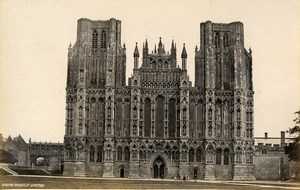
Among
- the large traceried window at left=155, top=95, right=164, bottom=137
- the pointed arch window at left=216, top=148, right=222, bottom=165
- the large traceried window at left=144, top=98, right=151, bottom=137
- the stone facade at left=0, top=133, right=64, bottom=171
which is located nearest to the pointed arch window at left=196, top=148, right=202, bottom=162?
the pointed arch window at left=216, top=148, right=222, bottom=165

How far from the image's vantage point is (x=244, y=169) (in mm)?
70250

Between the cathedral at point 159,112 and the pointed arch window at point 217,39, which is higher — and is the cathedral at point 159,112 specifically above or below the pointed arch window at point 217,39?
below

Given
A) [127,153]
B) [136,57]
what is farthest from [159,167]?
[136,57]

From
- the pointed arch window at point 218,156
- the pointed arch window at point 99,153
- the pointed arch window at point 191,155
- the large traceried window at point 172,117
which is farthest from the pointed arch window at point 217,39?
the pointed arch window at point 99,153

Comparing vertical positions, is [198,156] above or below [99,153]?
below

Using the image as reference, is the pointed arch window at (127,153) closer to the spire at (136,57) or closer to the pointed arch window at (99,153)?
the pointed arch window at (99,153)

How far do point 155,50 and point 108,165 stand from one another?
1606 centimetres

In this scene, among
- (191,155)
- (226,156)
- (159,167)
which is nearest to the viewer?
(226,156)

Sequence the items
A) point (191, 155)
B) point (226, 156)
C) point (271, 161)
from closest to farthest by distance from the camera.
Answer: point (226, 156)
point (191, 155)
point (271, 161)

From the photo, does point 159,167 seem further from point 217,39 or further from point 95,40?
point 95,40

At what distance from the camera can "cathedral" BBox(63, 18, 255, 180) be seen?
7056 centimetres

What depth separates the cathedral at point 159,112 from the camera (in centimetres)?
7056

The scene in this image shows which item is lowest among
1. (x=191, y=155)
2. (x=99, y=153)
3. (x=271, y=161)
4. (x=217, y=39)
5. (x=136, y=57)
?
(x=271, y=161)

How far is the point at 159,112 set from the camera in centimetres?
7225
